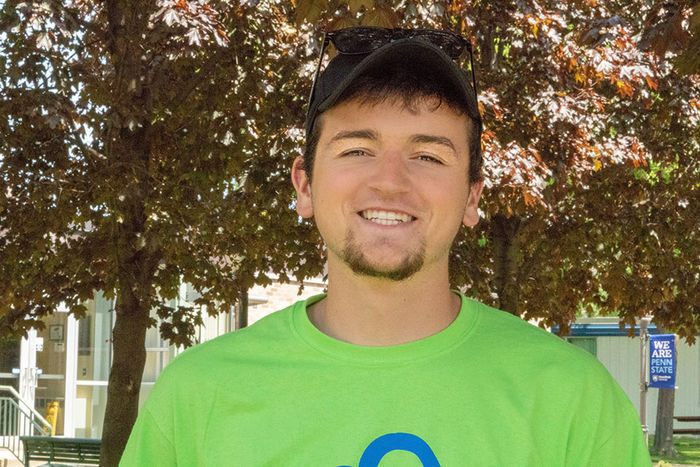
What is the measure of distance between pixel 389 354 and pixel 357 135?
47cm

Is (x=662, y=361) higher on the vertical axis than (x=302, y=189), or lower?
lower

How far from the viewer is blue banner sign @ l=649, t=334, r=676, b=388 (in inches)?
731

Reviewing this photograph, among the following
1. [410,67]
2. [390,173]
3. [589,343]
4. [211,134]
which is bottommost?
[390,173]

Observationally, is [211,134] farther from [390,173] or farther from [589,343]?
[589,343]

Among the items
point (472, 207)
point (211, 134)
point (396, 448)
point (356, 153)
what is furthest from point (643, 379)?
point (396, 448)

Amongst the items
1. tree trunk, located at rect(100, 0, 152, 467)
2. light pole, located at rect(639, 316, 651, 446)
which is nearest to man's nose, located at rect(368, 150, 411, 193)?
tree trunk, located at rect(100, 0, 152, 467)

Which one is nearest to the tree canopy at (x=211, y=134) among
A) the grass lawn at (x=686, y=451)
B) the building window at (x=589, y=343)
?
the grass lawn at (x=686, y=451)

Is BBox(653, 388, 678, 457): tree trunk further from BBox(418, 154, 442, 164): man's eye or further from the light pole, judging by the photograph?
BBox(418, 154, 442, 164): man's eye

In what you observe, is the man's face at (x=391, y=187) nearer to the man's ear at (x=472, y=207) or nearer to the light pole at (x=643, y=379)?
the man's ear at (x=472, y=207)

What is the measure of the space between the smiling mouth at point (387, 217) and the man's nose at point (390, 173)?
47mm

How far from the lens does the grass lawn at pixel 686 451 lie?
75.0ft

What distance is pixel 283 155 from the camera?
916cm

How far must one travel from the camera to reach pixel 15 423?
16.0 metres

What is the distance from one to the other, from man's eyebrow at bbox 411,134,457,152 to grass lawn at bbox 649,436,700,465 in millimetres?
21638
